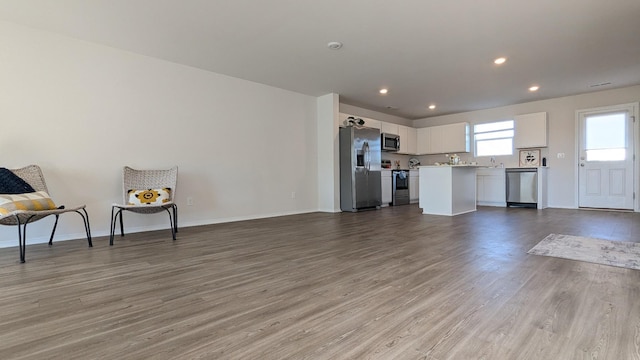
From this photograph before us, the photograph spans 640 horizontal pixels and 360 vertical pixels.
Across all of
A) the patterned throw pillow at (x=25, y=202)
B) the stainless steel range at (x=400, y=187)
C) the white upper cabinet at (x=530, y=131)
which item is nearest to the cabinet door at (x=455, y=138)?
the white upper cabinet at (x=530, y=131)

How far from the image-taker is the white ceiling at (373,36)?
124 inches

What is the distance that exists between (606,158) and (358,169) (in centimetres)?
501

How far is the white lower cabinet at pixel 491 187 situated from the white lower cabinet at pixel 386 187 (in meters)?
2.24

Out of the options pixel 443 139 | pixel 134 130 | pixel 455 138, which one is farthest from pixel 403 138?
pixel 134 130

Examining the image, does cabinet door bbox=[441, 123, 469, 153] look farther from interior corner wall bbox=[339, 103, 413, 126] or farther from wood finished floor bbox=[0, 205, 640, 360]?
wood finished floor bbox=[0, 205, 640, 360]

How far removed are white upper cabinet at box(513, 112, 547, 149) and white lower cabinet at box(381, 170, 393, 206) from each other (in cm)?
305

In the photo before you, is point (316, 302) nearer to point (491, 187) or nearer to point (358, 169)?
point (358, 169)

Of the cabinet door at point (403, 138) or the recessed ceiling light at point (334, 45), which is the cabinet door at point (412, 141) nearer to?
the cabinet door at point (403, 138)

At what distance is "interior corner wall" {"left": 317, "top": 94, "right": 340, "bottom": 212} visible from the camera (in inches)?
253

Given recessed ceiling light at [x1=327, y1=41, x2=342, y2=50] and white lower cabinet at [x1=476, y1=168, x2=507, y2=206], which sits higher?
recessed ceiling light at [x1=327, y1=41, x2=342, y2=50]

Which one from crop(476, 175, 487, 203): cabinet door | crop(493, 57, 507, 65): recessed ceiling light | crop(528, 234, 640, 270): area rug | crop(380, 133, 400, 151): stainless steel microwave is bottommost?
crop(528, 234, 640, 270): area rug

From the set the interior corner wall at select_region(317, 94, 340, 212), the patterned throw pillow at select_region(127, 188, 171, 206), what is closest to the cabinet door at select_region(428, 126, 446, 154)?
the interior corner wall at select_region(317, 94, 340, 212)

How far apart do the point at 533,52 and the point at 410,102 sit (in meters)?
2.99

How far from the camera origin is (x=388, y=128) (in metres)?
7.91
